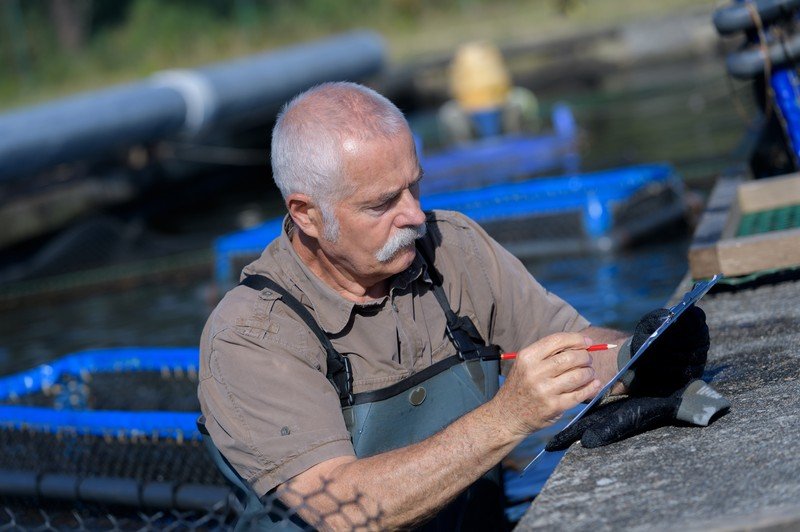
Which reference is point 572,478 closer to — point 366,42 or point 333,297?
point 333,297

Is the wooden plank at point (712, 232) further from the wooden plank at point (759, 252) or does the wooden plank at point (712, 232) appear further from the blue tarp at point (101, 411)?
the blue tarp at point (101, 411)

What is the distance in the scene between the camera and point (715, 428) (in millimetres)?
3443

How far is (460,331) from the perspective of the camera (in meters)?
3.81

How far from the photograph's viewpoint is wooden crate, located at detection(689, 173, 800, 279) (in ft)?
16.2

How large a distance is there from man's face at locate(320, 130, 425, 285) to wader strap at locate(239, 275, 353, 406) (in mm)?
200

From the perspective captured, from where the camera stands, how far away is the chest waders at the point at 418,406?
3.52 metres

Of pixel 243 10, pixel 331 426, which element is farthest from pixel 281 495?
pixel 243 10

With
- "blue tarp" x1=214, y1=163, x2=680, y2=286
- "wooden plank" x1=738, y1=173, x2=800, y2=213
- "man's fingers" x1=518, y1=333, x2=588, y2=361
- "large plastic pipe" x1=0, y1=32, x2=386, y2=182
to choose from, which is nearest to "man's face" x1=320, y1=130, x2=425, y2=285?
"man's fingers" x1=518, y1=333, x2=588, y2=361

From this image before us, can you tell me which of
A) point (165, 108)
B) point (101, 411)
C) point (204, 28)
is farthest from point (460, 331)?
point (204, 28)

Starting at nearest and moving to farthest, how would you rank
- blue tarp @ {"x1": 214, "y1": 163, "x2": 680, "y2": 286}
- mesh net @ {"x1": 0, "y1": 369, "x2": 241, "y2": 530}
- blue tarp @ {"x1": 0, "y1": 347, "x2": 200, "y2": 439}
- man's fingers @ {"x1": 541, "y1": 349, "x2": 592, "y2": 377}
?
man's fingers @ {"x1": 541, "y1": 349, "x2": 592, "y2": 377} < mesh net @ {"x1": 0, "y1": 369, "x2": 241, "y2": 530} < blue tarp @ {"x1": 0, "y1": 347, "x2": 200, "y2": 439} < blue tarp @ {"x1": 214, "y1": 163, "x2": 680, "y2": 286}

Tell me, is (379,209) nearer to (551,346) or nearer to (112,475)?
(551,346)

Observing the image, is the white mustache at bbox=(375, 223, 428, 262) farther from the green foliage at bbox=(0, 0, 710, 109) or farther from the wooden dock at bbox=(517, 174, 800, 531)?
the green foliage at bbox=(0, 0, 710, 109)

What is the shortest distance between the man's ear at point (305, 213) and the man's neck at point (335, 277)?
0.10m

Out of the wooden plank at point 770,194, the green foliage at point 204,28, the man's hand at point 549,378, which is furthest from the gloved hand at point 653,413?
the green foliage at point 204,28
